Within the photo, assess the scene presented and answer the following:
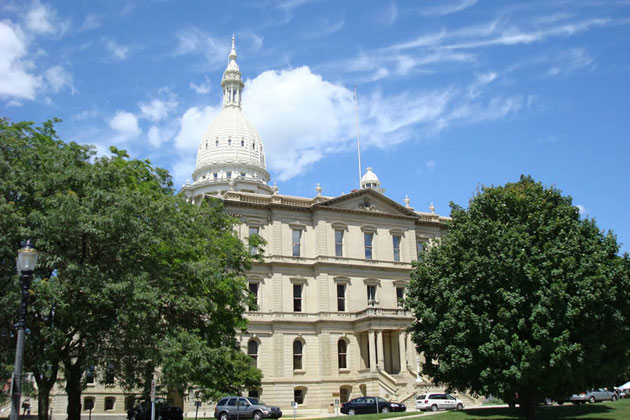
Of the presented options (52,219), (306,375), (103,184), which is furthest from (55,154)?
(306,375)

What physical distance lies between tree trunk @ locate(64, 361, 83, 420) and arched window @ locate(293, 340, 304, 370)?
3014 cm

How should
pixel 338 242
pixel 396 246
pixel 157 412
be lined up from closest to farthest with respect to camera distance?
pixel 157 412
pixel 338 242
pixel 396 246

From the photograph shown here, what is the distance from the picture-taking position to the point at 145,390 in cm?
2475

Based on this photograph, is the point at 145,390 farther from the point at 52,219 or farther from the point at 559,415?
the point at 559,415

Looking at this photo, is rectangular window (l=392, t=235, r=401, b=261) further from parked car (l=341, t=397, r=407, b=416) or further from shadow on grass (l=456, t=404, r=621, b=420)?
shadow on grass (l=456, t=404, r=621, b=420)

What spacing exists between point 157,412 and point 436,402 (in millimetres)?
20478

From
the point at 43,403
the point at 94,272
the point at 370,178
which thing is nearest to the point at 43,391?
the point at 43,403

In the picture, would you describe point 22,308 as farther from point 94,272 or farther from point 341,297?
point 341,297

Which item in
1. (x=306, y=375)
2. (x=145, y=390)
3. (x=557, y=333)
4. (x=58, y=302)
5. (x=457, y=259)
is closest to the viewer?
(x=58, y=302)

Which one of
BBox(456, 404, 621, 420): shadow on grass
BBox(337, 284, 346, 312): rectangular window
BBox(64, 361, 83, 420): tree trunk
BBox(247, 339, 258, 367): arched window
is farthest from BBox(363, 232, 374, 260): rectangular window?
BBox(64, 361, 83, 420): tree trunk

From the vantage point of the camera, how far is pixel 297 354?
180 feet

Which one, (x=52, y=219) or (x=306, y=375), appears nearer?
(x=52, y=219)

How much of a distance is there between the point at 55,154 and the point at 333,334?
35.6m

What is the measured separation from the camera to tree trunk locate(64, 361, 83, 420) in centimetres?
2462
